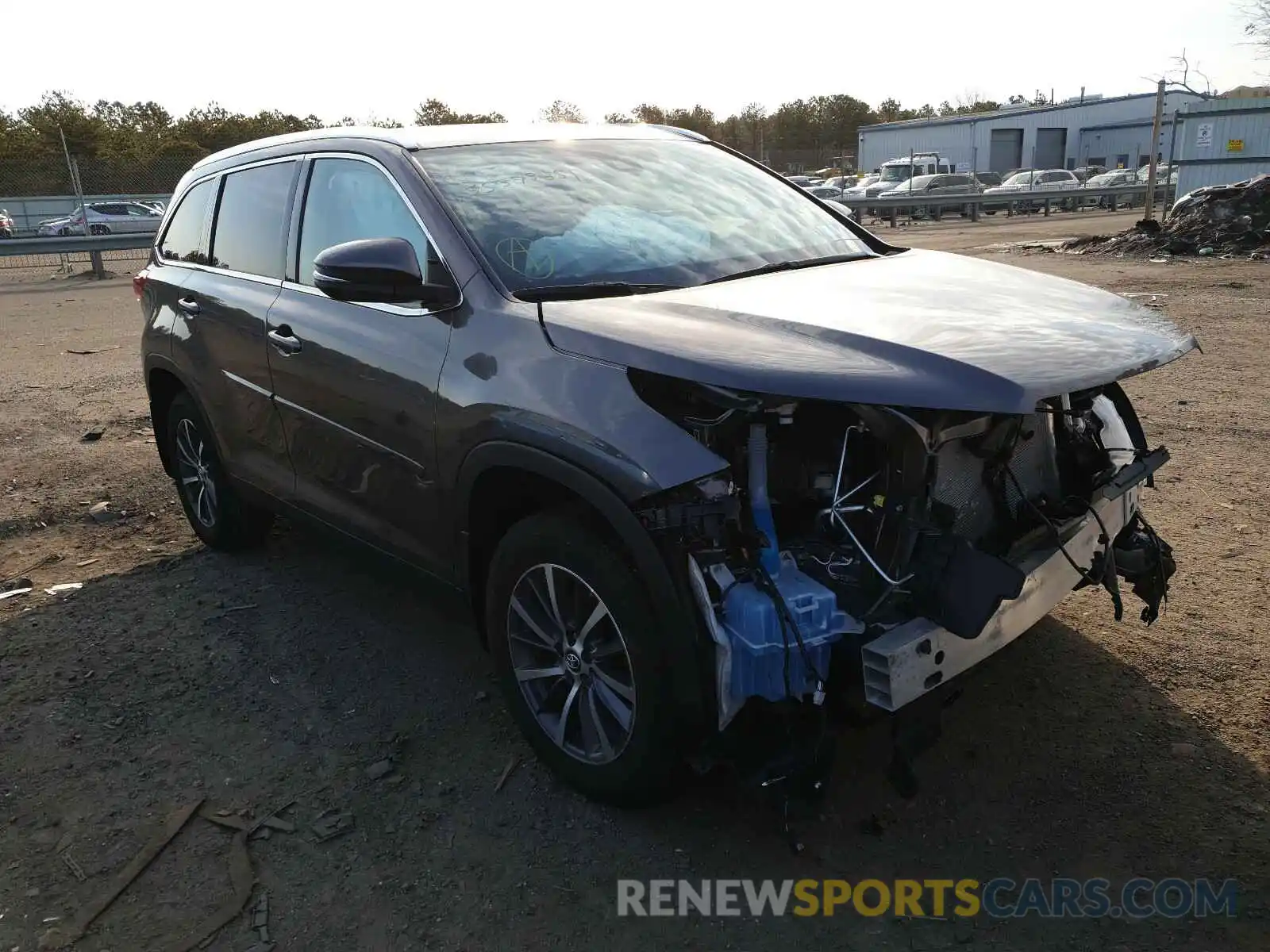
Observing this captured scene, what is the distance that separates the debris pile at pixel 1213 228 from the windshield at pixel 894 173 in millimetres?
24256

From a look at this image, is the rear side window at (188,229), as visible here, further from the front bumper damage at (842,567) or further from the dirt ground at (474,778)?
the front bumper damage at (842,567)

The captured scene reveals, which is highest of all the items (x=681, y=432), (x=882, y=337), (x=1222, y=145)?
(x=1222, y=145)

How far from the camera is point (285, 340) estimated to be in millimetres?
3877

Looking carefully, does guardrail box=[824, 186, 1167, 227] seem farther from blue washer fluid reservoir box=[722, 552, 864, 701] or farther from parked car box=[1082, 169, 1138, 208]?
blue washer fluid reservoir box=[722, 552, 864, 701]

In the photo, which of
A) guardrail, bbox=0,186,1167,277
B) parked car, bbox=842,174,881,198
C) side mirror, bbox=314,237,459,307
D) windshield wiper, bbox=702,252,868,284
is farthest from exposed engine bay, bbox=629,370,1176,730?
parked car, bbox=842,174,881,198

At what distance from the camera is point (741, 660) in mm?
2533

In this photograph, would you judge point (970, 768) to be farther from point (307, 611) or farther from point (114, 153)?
point (114, 153)

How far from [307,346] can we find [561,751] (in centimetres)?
178

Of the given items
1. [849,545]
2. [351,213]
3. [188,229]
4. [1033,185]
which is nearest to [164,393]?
[188,229]

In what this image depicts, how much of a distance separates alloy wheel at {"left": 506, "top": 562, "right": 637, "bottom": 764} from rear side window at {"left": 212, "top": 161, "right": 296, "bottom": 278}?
6.43 ft

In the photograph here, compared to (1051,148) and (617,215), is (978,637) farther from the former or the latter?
(1051,148)

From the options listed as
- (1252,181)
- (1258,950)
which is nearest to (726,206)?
(1258,950)

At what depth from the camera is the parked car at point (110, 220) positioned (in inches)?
1117

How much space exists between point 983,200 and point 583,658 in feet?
113
